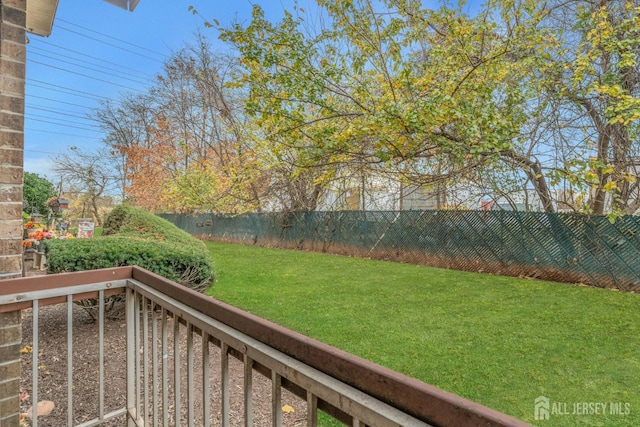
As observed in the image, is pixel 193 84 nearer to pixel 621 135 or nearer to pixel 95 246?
pixel 95 246

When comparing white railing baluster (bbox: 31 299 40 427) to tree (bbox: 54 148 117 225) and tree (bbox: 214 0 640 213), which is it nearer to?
tree (bbox: 214 0 640 213)

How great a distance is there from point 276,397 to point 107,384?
229cm

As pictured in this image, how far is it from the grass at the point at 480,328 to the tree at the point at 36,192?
9.19 metres

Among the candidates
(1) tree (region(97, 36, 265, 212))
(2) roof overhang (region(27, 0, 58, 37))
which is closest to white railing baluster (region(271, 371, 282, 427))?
(2) roof overhang (region(27, 0, 58, 37))

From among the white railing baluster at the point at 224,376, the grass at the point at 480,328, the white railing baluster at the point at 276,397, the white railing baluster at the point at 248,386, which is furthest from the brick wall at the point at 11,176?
the grass at the point at 480,328

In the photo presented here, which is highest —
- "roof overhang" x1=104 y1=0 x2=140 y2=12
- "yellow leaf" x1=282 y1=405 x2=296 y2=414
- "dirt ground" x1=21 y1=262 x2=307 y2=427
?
"roof overhang" x1=104 y1=0 x2=140 y2=12

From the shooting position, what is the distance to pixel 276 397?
0.83 meters

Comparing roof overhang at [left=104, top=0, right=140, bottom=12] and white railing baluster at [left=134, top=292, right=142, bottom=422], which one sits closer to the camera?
white railing baluster at [left=134, top=292, right=142, bottom=422]

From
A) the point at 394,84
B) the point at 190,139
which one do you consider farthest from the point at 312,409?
the point at 190,139

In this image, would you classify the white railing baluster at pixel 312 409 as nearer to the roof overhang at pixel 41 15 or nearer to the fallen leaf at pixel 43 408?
the fallen leaf at pixel 43 408

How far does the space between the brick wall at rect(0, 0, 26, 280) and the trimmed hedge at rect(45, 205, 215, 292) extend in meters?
1.65

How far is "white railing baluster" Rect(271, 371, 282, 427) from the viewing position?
0.83 meters

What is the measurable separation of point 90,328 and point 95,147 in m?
17.9

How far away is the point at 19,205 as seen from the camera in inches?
→ 63.8
